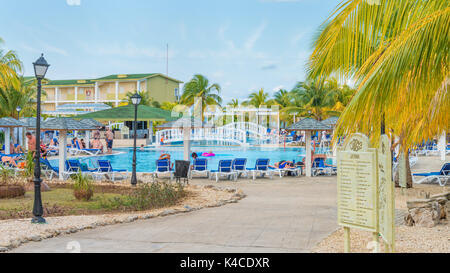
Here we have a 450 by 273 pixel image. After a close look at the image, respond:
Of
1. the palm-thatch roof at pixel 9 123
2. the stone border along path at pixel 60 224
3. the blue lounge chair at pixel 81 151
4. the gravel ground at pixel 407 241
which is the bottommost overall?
the stone border along path at pixel 60 224

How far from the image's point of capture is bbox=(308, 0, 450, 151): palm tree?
12.9 ft

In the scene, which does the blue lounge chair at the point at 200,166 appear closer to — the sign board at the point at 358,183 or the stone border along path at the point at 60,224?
the stone border along path at the point at 60,224

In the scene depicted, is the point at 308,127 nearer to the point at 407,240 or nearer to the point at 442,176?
the point at 442,176

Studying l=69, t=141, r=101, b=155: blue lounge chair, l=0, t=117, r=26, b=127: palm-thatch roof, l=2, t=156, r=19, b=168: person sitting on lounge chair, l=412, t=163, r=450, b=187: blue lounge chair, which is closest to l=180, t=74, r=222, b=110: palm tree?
l=69, t=141, r=101, b=155: blue lounge chair

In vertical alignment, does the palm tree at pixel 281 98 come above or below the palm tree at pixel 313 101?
above

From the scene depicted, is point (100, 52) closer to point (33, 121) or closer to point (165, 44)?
point (165, 44)

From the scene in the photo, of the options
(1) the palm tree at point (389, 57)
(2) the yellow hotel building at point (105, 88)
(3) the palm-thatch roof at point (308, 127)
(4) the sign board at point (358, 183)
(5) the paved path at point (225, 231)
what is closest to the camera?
(1) the palm tree at point (389, 57)

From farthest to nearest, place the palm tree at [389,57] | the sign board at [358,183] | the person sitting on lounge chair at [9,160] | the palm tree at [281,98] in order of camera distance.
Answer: the palm tree at [281,98], the person sitting on lounge chair at [9,160], the sign board at [358,183], the palm tree at [389,57]

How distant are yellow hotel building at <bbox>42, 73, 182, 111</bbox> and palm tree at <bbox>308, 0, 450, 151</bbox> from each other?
2012 inches

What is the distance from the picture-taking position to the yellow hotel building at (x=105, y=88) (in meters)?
56.6

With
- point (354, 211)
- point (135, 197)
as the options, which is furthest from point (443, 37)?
point (135, 197)

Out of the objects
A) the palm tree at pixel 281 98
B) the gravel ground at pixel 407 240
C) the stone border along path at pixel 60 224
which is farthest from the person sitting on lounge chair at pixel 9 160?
the palm tree at pixel 281 98

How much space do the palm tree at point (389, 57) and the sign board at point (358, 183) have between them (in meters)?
0.23

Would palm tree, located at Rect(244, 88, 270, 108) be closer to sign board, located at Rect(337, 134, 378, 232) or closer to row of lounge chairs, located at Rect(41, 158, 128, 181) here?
row of lounge chairs, located at Rect(41, 158, 128, 181)
